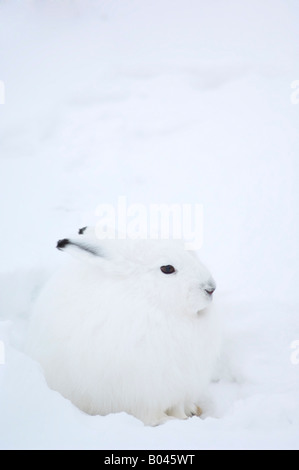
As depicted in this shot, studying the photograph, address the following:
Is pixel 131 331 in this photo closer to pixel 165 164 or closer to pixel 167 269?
pixel 167 269

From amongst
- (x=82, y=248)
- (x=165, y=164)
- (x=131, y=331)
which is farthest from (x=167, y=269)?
(x=165, y=164)

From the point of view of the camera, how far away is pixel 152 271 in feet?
7.61

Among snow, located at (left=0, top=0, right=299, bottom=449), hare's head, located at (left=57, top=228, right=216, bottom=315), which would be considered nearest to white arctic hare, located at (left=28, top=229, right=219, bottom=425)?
hare's head, located at (left=57, top=228, right=216, bottom=315)

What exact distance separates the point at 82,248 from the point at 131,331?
549 mm

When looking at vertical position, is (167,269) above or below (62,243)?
below

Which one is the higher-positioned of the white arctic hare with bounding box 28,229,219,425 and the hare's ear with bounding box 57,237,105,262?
the hare's ear with bounding box 57,237,105,262

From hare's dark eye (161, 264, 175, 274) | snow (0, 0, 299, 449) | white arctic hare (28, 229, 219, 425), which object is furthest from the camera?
hare's dark eye (161, 264, 175, 274)

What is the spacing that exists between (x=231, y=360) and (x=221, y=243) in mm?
1519

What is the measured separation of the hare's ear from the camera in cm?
225

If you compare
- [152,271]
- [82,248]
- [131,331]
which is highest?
[82,248]

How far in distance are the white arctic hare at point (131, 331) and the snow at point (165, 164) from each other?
0.96 feet

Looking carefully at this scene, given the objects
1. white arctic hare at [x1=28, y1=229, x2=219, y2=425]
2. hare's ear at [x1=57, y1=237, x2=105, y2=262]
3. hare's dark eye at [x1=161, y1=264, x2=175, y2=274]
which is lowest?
white arctic hare at [x1=28, y1=229, x2=219, y2=425]

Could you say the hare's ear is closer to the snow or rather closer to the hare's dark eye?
the hare's dark eye

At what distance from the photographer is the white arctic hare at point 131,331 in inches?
86.7
